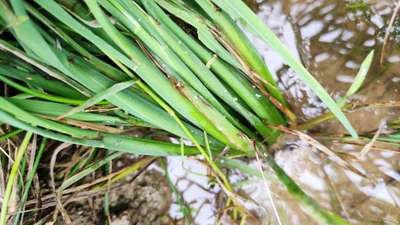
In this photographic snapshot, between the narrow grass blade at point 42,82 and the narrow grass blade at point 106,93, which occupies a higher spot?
the narrow grass blade at point 42,82

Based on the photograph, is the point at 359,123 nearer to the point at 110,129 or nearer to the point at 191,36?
the point at 191,36

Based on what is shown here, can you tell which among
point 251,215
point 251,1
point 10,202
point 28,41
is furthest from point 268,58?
point 10,202

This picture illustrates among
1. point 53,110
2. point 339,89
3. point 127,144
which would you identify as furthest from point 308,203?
point 53,110

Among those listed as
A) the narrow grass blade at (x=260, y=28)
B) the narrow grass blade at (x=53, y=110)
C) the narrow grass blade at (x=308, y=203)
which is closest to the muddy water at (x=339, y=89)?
the narrow grass blade at (x=308, y=203)

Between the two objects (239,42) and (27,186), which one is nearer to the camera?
(239,42)

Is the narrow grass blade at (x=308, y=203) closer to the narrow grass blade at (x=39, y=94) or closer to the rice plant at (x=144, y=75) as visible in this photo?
the rice plant at (x=144, y=75)

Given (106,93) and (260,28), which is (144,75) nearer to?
(106,93)

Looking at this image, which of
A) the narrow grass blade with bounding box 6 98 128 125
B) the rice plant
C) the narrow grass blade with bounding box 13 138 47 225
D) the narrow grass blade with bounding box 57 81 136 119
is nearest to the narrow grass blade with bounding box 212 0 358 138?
the rice plant

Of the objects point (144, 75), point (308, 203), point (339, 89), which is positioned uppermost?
point (144, 75)
